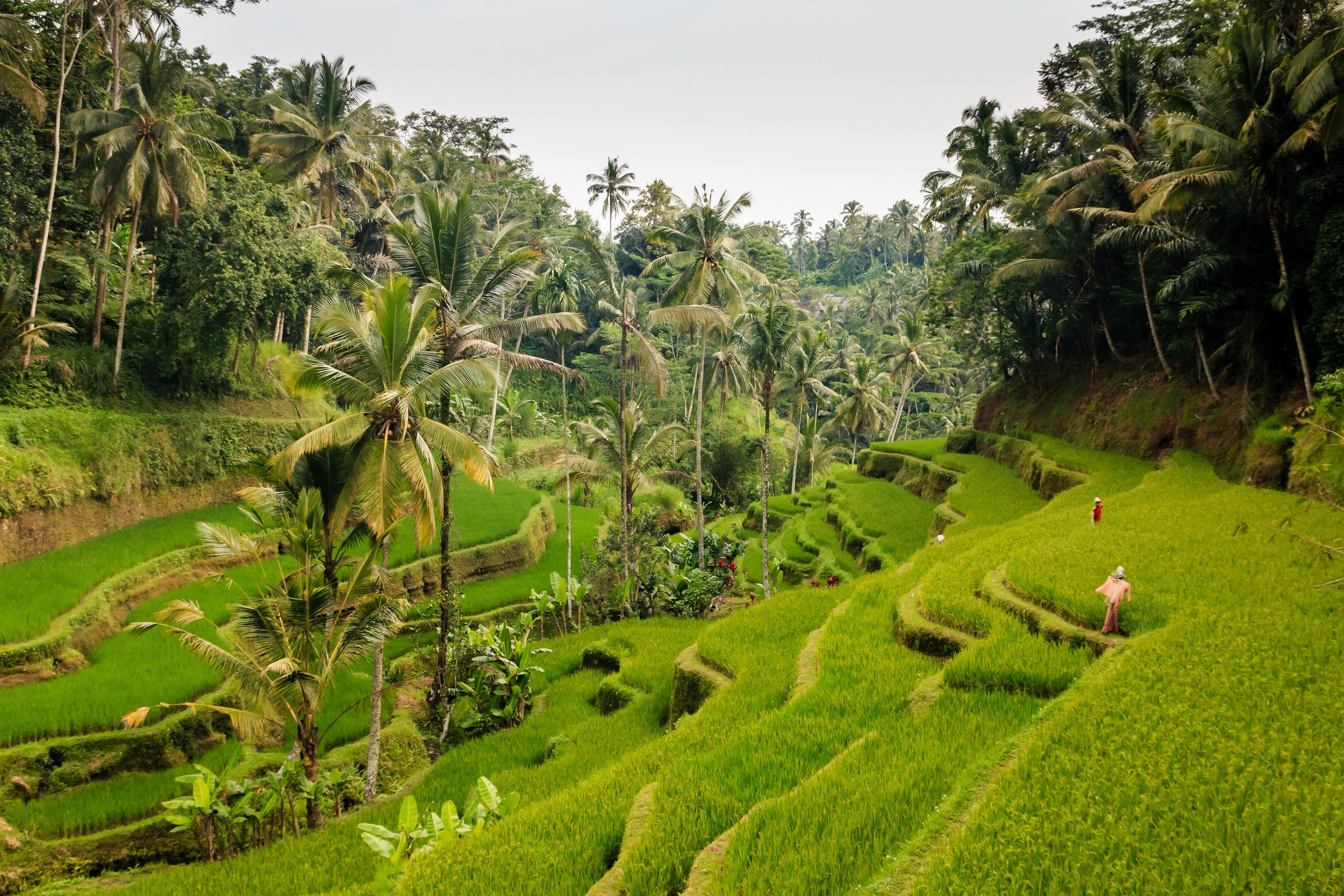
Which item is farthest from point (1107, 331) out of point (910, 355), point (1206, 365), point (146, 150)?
point (146, 150)

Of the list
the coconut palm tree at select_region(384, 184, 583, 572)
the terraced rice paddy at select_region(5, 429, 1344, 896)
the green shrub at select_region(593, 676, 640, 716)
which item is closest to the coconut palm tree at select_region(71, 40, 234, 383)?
the coconut palm tree at select_region(384, 184, 583, 572)

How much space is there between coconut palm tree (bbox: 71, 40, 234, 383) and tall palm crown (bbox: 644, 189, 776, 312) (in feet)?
44.9

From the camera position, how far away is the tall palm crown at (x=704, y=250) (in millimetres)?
21484

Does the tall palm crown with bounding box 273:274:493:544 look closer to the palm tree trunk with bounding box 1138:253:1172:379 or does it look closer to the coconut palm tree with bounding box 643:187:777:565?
the coconut palm tree with bounding box 643:187:777:565

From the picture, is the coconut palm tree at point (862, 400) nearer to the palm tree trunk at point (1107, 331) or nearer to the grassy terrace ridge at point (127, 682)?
the palm tree trunk at point (1107, 331)

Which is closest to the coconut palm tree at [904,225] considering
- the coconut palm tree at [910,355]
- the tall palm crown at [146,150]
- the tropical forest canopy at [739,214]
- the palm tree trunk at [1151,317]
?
the coconut palm tree at [910,355]

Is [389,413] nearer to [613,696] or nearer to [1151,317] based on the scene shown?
[613,696]

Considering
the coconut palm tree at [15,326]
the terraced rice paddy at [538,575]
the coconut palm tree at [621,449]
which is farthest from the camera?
the coconut palm tree at [621,449]

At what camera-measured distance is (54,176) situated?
16.3 m

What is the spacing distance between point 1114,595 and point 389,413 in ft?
32.8

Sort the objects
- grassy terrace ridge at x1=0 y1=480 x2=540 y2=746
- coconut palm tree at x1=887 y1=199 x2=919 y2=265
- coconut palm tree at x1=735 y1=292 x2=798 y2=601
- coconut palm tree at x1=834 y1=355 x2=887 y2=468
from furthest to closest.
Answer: coconut palm tree at x1=887 y1=199 x2=919 y2=265
coconut palm tree at x1=834 y1=355 x2=887 y2=468
coconut palm tree at x1=735 y1=292 x2=798 y2=601
grassy terrace ridge at x1=0 y1=480 x2=540 y2=746

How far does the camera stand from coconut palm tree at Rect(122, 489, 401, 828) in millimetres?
8617

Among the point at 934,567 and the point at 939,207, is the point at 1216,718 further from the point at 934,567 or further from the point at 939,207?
the point at 939,207

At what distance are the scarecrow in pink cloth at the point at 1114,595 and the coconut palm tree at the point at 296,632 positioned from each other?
30.8 ft
